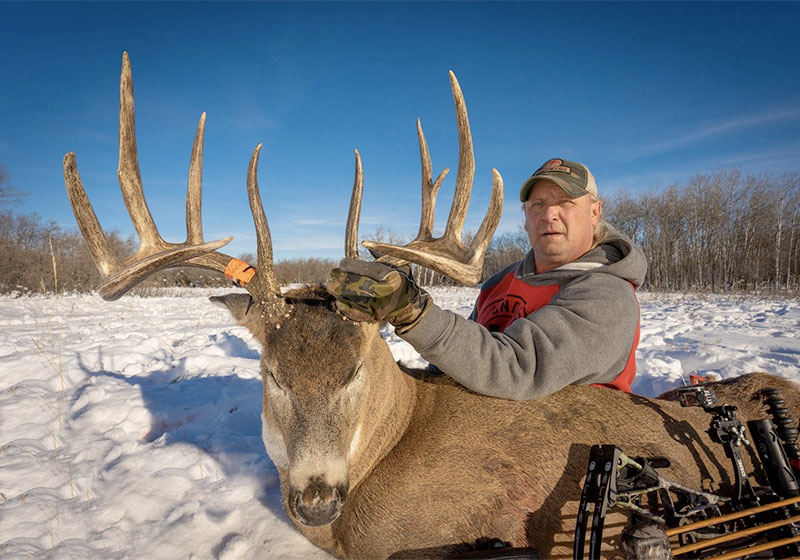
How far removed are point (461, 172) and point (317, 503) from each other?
2.29m

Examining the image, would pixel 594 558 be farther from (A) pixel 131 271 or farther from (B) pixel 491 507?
(A) pixel 131 271

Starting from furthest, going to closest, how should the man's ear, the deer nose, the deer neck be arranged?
1. the man's ear
2. the deer neck
3. the deer nose

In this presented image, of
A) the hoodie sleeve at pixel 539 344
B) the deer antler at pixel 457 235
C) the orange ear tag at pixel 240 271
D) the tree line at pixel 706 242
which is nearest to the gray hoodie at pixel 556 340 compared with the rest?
the hoodie sleeve at pixel 539 344

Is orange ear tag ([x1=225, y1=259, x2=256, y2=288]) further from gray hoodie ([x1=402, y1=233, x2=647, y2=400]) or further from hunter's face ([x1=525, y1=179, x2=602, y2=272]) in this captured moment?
hunter's face ([x1=525, y1=179, x2=602, y2=272])

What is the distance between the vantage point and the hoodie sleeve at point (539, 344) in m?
2.19

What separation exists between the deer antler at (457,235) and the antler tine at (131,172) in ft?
4.85

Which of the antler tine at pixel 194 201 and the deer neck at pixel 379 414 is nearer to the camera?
the deer neck at pixel 379 414

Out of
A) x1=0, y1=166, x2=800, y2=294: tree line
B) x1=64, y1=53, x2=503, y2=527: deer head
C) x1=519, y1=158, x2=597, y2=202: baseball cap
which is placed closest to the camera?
x1=64, y1=53, x2=503, y2=527: deer head

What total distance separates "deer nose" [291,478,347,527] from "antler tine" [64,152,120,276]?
2035 millimetres

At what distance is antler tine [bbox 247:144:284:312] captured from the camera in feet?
8.87

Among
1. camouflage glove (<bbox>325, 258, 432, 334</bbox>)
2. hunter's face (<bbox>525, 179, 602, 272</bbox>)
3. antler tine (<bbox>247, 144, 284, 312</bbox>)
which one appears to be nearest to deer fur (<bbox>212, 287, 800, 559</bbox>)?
antler tine (<bbox>247, 144, 284, 312</bbox>)

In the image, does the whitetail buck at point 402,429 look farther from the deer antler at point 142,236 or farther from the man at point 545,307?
the man at point 545,307

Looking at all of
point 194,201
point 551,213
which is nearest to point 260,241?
point 194,201

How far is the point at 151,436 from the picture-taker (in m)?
4.39
